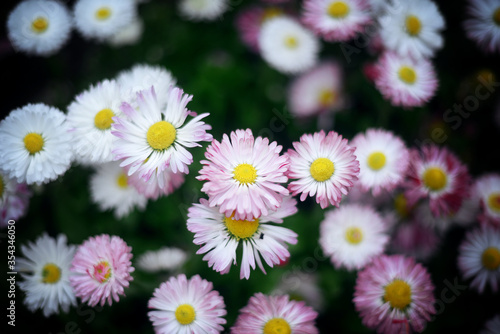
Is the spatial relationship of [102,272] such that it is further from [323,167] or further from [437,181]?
[437,181]

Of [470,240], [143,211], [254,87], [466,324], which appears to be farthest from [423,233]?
[143,211]

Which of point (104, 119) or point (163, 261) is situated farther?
point (163, 261)

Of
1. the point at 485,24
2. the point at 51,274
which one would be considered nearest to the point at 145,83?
the point at 51,274

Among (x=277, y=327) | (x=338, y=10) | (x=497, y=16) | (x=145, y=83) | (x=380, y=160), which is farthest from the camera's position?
(x=497, y=16)

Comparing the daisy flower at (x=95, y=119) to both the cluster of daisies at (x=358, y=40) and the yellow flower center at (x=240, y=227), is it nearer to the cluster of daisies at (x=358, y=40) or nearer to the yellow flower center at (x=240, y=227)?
the yellow flower center at (x=240, y=227)

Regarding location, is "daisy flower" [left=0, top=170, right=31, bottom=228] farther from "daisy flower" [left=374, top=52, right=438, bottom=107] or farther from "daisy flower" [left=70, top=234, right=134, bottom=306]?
"daisy flower" [left=374, top=52, right=438, bottom=107]

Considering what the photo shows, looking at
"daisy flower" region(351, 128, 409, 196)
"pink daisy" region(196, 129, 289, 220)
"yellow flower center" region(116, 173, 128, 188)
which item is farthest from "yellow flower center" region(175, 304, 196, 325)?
"daisy flower" region(351, 128, 409, 196)
